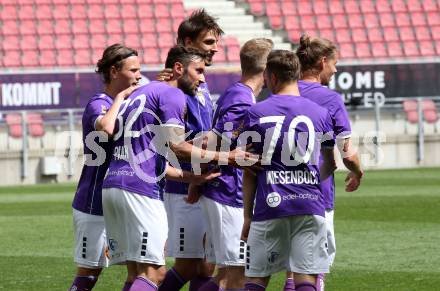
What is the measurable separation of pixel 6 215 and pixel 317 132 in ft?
33.6

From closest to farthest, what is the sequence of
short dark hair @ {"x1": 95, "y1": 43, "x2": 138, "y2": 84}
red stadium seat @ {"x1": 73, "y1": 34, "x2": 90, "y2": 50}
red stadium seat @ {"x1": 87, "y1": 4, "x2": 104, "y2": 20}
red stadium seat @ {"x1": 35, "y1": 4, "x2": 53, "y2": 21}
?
short dark hair @ {"x1": 95, "y1": 43, "x2": 138, "y2": 84}, red stadium seat @ {"x1": 73, "y1": 34, "x2": 90, "y2": 50}, red stadium seat @ {"x1": 35, "y1": 4, "x2": 53, "y2": 21}, red stadium seat @ {"x1": 87, "y1": 4, "x2": 104, "y2": 20}

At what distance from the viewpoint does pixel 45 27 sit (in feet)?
90.4

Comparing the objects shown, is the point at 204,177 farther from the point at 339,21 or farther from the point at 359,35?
the point at 339,21

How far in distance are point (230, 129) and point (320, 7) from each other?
23611mm

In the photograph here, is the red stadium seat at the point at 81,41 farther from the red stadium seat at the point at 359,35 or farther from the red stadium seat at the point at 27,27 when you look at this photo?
the red stadium seat at the point at 359,35

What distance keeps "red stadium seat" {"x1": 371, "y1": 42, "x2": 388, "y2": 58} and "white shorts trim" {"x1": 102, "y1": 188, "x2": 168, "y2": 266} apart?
23.0 metres

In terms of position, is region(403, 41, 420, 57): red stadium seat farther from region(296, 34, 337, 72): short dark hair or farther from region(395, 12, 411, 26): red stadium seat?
region(296, 34, 337, 72): short dark hair

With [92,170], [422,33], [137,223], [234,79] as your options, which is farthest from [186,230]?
[422,33]

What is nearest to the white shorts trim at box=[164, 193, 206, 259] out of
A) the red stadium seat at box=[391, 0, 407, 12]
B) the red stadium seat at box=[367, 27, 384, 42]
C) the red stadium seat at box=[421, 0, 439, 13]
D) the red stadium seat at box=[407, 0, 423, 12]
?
the red stadium seat at box=[367, 27, 384, 42]

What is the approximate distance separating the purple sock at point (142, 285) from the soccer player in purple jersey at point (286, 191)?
2.01 ft

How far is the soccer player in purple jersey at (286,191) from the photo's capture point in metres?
6.67

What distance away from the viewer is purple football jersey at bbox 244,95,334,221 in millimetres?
6660

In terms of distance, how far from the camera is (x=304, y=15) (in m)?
30.2

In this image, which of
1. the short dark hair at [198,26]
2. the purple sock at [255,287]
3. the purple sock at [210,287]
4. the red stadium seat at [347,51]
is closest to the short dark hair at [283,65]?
the purple sock at [255,287]
